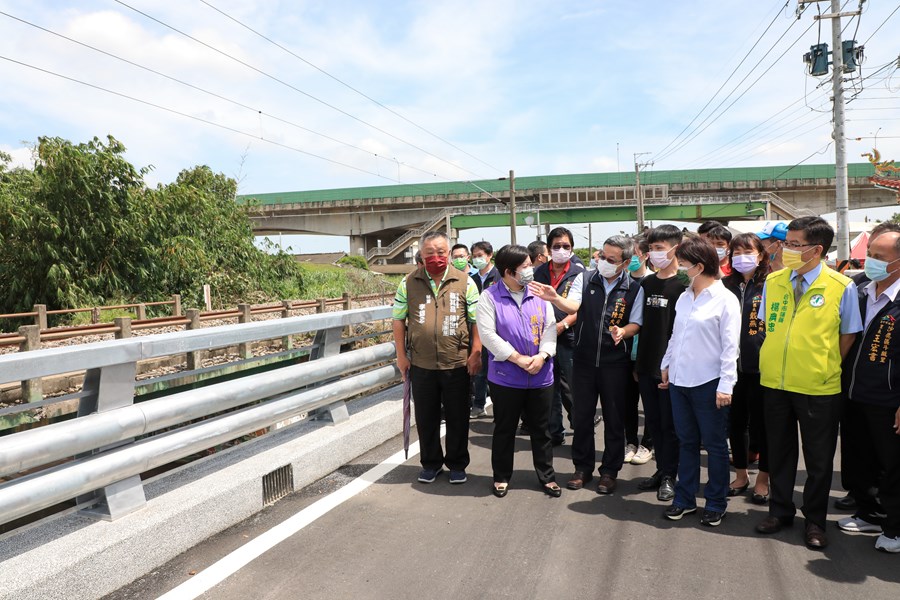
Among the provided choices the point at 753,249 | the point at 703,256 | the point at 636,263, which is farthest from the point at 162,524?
the point at 753,249

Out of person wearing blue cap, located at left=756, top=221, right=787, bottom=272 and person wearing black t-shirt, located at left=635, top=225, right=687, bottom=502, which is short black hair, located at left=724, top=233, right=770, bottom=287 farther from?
person wearing black t-shirt, located at left=635, top=225, right=687, bottom=502

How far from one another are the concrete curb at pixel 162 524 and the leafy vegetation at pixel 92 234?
1505cm

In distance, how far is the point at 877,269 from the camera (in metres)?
3.74

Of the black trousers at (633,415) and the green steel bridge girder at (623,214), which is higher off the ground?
the green steel bridge girder at (623,214)

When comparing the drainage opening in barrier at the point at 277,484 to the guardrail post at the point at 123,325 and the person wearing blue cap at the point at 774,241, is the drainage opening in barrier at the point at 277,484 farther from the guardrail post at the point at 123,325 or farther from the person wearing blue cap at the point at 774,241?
the guardrail post at the point at 123,325

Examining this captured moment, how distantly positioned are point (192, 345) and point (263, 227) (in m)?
60.1

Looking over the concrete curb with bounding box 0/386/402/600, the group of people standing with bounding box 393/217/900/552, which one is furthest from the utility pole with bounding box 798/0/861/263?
the concrete curb with bounding box 0/386/402/600

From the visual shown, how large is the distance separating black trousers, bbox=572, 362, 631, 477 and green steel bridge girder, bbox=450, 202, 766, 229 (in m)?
43.8

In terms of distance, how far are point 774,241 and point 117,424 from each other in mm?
4688

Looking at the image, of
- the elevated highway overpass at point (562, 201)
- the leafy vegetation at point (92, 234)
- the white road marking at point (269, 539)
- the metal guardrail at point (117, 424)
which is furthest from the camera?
the elevated highway overpass at point (562, 201)

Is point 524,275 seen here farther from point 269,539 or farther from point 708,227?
point 269,539

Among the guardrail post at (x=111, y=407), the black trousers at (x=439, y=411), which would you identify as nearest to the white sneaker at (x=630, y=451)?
the black trousers at (x=439, y=411)

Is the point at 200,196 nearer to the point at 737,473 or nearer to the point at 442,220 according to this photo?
the point at 737,473

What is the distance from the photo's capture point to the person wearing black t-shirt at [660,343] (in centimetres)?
459
